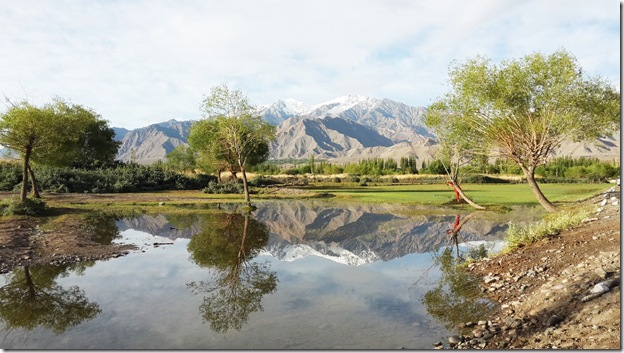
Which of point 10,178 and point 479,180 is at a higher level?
point 10,178

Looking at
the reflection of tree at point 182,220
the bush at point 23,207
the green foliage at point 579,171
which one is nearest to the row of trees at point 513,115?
the bush at point 23,207

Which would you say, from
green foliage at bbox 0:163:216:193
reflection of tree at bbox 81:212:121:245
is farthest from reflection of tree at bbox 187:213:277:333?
green foliage at bbox 0:163:216:193

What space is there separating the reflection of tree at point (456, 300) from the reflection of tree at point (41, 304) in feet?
31.4

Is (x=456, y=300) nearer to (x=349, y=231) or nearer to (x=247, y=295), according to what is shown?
(x=247, y=295)

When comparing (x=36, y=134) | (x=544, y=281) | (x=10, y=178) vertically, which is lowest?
(x=544, y=281)

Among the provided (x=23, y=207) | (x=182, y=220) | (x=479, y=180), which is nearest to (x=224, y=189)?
(x=182, y=220)

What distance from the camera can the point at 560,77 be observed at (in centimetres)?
2270

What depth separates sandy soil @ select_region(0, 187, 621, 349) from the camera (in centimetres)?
841

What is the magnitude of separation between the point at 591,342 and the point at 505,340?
1.71 meters

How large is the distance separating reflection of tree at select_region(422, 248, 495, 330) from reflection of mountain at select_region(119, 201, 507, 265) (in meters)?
4.68

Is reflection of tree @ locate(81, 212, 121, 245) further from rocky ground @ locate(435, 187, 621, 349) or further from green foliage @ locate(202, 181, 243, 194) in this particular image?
green foliage @ locate(202, 181, 243, 194)

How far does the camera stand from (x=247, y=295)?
1323cm

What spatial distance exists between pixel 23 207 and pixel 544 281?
32860 millimetres

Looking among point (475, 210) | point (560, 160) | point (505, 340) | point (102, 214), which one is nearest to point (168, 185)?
point (102, 214)
